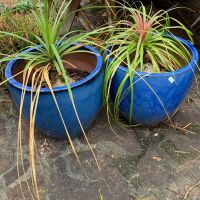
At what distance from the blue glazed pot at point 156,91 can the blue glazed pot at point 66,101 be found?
0.56ft

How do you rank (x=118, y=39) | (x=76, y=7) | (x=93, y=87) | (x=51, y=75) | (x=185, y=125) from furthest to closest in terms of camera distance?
(x=76, y=7) < (x=185, y=125) < (x=118, y=39) < (x=51, y=75) < (x=93, y=87)

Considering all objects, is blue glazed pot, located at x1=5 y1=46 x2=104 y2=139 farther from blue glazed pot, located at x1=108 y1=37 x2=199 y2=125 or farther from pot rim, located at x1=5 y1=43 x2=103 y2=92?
blue glazed pot, located at x1=108 y1=37 x2=199 y2=125

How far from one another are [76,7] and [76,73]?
0.67m

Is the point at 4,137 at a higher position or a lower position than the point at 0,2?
lower

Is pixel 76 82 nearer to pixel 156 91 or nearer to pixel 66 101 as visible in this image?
pixel 66 101

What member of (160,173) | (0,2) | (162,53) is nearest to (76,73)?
(162,53)

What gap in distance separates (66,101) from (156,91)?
0.56 metres

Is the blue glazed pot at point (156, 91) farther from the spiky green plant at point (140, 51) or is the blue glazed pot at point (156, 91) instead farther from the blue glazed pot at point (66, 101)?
the blue glazed pot at point (66, 101)

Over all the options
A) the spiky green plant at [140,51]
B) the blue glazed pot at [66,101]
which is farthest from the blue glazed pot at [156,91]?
the blue glazed pot at [66,101]

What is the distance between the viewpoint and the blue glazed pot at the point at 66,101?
1834mm

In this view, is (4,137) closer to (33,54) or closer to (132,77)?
(33,54)

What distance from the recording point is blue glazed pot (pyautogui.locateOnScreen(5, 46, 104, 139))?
72.2 inches

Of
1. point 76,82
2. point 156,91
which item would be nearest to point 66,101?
point 76,82

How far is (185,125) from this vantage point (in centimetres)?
237
